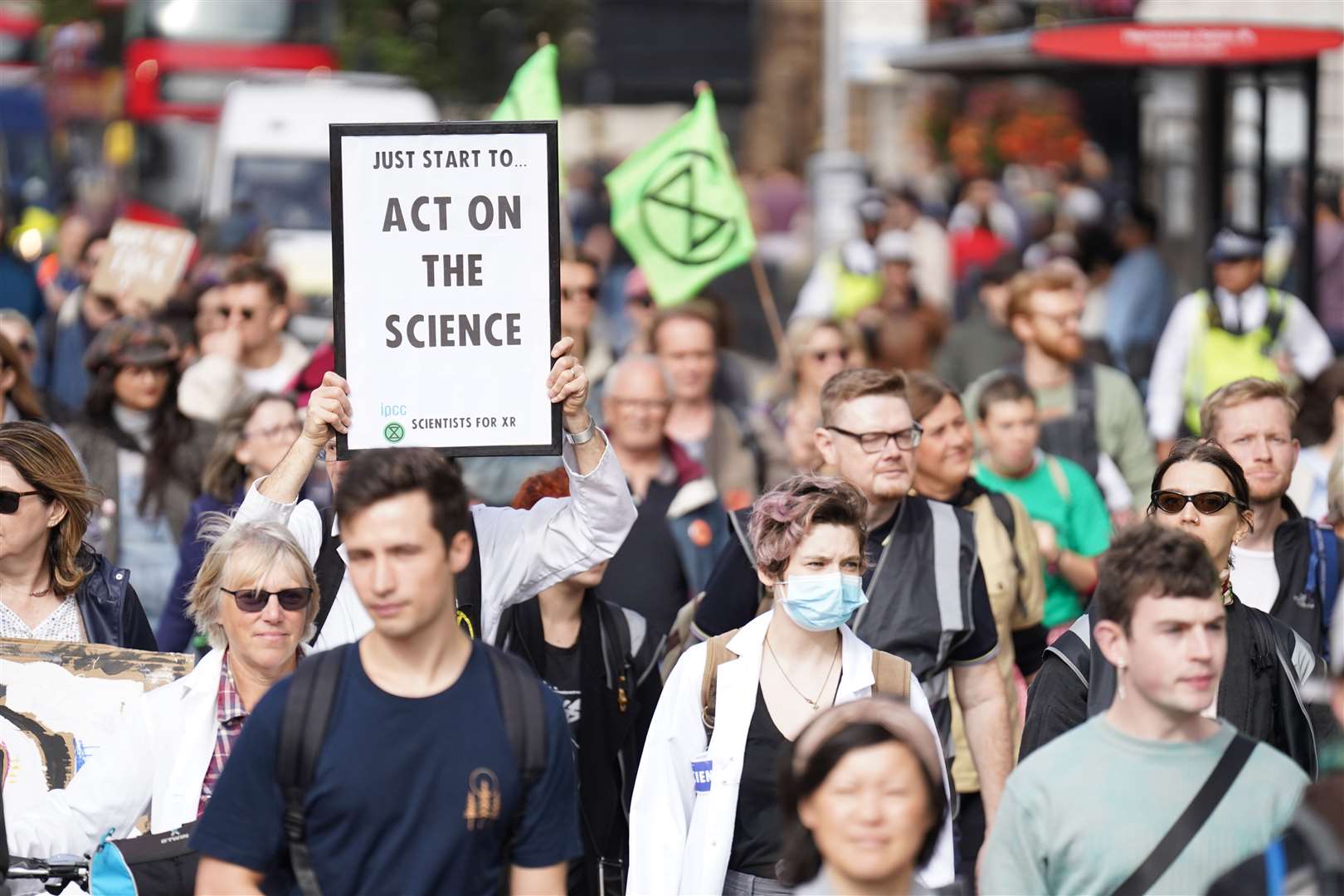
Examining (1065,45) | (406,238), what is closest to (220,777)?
(406,238)

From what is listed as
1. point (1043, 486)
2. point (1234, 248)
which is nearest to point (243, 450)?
point (1043, 486)

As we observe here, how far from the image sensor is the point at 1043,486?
8328mm

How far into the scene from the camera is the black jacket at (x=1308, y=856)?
374cm

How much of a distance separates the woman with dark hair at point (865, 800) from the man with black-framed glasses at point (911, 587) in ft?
6.10

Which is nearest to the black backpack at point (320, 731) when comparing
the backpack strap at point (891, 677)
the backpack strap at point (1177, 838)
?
the backpack strap at point (1177, 838)

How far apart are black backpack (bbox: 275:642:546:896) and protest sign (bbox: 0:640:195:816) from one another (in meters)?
1.50

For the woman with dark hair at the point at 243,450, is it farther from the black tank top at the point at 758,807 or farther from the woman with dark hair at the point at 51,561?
the black tank top at the point at 758,807

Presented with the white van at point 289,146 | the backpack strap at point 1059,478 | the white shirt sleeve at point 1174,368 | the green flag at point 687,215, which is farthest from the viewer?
the white van at point 289,146

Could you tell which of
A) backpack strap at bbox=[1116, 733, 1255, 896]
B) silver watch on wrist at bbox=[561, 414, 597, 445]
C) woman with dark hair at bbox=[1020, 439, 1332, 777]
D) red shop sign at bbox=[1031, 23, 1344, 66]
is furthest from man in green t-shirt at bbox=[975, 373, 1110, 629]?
red shop sign at bbox=[1031, 23, 1344, 66]

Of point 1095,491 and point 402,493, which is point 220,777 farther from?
point 1095,491

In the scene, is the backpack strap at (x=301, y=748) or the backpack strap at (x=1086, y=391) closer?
the backpack strap at (x=301, y=748)

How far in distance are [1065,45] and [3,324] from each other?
7.21 m

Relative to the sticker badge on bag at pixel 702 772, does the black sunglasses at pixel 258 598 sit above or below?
above

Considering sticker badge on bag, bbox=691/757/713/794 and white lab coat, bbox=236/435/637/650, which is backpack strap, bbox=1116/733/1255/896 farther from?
white lab coat, bbox=236/435/637/650
